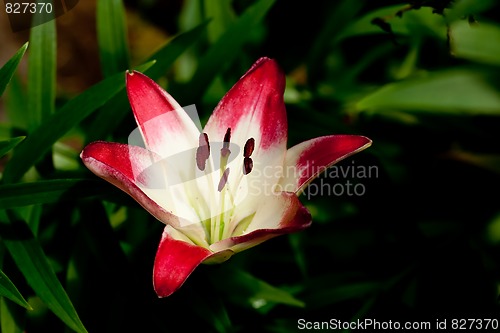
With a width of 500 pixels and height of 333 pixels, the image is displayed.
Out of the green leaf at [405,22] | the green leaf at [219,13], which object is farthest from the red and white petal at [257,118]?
the green leaf at [219,13]

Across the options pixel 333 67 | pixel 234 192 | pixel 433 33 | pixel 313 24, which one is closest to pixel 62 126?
pixel 234 192

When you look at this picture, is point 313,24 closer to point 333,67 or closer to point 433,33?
point 333,67

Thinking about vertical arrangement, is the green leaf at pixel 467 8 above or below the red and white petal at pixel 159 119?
above

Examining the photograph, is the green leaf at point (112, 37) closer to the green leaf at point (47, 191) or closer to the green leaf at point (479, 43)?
the green leaf at point (47, 191)

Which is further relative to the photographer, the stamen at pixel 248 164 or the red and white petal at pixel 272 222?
the stamen at pixel 248 164

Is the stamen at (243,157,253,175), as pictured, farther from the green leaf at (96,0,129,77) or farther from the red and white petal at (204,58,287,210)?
the green leaf at (96,0,129,77)

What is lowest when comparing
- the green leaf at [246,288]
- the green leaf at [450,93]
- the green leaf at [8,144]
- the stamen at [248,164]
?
the green leaf at [246,288]

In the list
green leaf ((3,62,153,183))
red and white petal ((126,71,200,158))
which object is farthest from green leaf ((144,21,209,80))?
red and white petal ((126,71,200,158))
